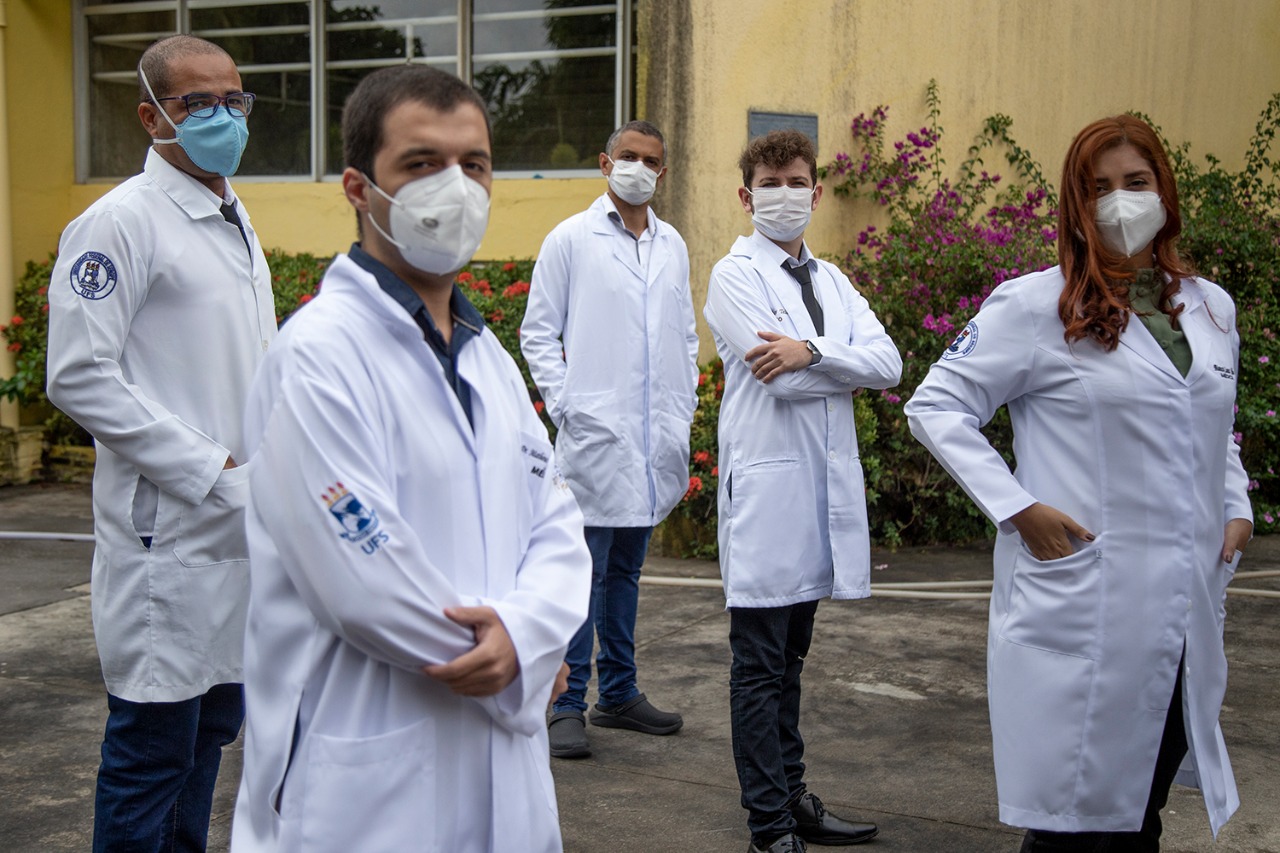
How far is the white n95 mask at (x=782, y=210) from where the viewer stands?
432 centimetres

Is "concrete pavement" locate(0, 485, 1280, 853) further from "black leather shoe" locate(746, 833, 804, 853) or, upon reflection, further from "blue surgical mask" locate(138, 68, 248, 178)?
"blue surgical mask" locate(138, 68, 248, 178)

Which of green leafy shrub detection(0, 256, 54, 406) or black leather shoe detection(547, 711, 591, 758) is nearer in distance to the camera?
black leather shoe detection(547, 711, 591, 758)

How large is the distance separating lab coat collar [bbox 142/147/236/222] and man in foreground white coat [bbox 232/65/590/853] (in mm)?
1178

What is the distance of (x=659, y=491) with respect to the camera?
5.22 metres

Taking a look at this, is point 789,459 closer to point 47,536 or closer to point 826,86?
point 826,86

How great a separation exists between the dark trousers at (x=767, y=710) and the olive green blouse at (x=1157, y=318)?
1383mm

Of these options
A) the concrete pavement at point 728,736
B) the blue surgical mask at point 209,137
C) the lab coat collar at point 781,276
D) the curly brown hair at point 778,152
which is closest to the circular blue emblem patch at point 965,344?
the lab coat collar at point 781,276

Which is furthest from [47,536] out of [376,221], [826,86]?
[376,221]

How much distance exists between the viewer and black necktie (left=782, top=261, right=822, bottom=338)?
4.30m

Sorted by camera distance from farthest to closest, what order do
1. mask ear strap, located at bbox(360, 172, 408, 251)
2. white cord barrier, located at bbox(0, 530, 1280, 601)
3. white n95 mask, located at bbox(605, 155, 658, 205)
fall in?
white cord barrier, located at bbox(0, 530, 1280, 601)
white n95 mask, located at bbox(605, 155, 658, 205)
mask ear strap, located at bbox(360, 172, 408, 251)

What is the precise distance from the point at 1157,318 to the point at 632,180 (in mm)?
2526

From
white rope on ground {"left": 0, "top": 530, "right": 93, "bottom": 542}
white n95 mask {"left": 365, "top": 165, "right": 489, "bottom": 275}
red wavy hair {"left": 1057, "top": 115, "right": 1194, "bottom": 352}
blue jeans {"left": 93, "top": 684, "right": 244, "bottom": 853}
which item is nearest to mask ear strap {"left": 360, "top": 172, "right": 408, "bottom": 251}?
white n95 mask {"left": 365, "top": 165, "right": 489, "bottom": 275}

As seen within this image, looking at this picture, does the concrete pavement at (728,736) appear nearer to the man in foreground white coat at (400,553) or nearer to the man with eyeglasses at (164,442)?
the man with eyeglasses at (164,442)

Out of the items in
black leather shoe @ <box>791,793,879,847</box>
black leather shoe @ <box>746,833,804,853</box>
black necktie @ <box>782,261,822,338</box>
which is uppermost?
black necktie @ <box>782,261,822,338</box>
